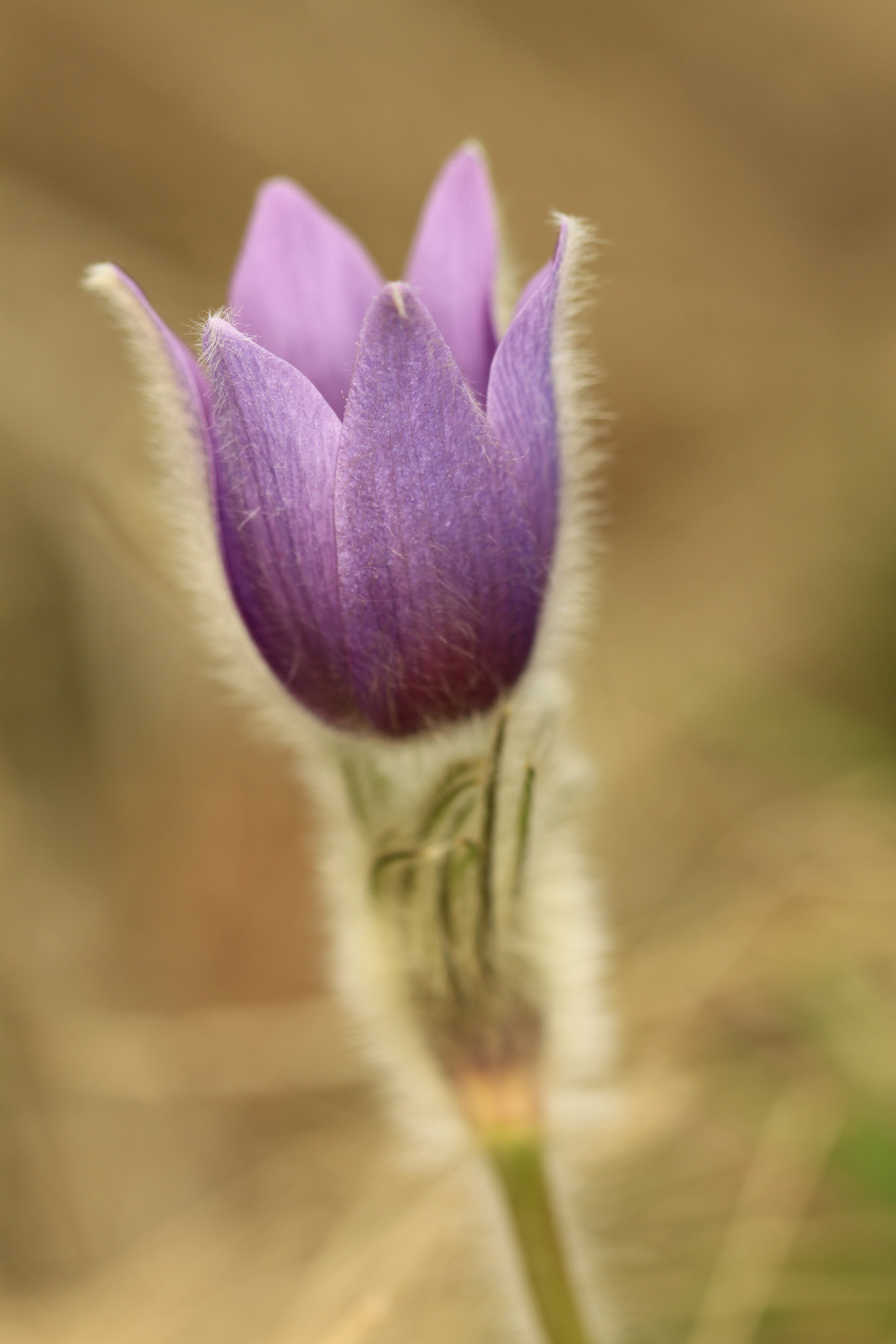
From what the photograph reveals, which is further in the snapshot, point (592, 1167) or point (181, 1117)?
point (181, 1117)

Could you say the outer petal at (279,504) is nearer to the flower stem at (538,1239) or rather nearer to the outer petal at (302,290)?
the outer petal at (302,290)

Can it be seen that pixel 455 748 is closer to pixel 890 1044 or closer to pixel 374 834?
pixel 374 834

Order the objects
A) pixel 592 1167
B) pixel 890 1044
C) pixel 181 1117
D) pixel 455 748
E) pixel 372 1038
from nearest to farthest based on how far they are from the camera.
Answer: pixel 455 748, pixel 372 1038, pixel 890 1044, pixel 592 1167, pixel 181 1117

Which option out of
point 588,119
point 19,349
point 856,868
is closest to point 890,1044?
point 856,868

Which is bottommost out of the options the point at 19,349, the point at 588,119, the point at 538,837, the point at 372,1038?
the point at 372,1038

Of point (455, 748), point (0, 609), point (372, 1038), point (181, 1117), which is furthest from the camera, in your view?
point (0, 609)

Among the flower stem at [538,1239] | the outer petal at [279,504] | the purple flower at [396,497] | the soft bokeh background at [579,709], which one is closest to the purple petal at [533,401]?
the purple flower at [396,497]

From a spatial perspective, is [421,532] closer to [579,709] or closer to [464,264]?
[464,264]

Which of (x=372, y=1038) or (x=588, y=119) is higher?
(x=588, y=119)
